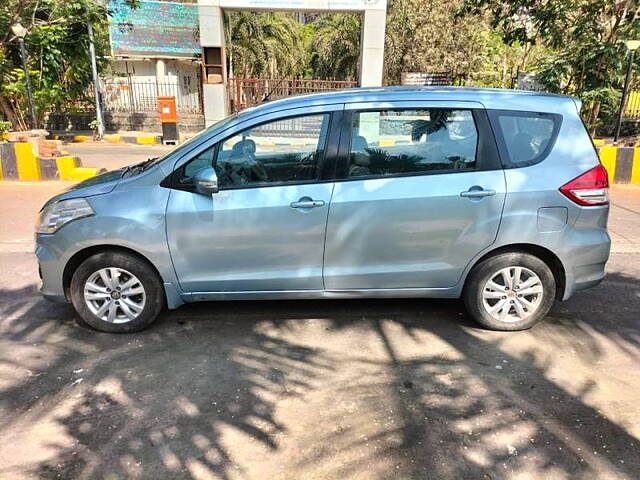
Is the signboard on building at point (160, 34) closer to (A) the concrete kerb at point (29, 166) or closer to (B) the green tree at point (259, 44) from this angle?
(B) the green tree at point (259, 44)

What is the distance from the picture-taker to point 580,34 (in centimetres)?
1343

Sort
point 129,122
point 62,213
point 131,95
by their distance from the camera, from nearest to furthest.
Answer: point 62,213, point 129,122, point 131,95

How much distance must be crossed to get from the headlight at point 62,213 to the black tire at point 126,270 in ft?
1.05

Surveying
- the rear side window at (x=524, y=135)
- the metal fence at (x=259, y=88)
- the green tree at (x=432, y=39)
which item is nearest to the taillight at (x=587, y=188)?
the rear side window at (x=524, y=135)

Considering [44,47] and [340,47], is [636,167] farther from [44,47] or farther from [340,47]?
[340,47]

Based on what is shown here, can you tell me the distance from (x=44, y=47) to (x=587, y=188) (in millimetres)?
15821

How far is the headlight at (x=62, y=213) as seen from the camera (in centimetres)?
387

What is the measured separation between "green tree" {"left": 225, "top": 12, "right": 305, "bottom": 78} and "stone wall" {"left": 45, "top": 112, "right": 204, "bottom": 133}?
7899 millimetres

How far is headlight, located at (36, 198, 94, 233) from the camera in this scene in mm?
3869

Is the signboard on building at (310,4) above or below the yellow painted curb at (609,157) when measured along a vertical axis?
above

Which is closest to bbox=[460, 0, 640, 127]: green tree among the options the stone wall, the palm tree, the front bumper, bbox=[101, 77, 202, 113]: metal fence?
the stone wall

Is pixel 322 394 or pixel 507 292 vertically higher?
pixel 507 292

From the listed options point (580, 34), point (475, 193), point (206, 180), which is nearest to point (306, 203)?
point (206, 180)

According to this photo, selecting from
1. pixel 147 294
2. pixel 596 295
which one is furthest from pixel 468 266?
pixel 147 294
